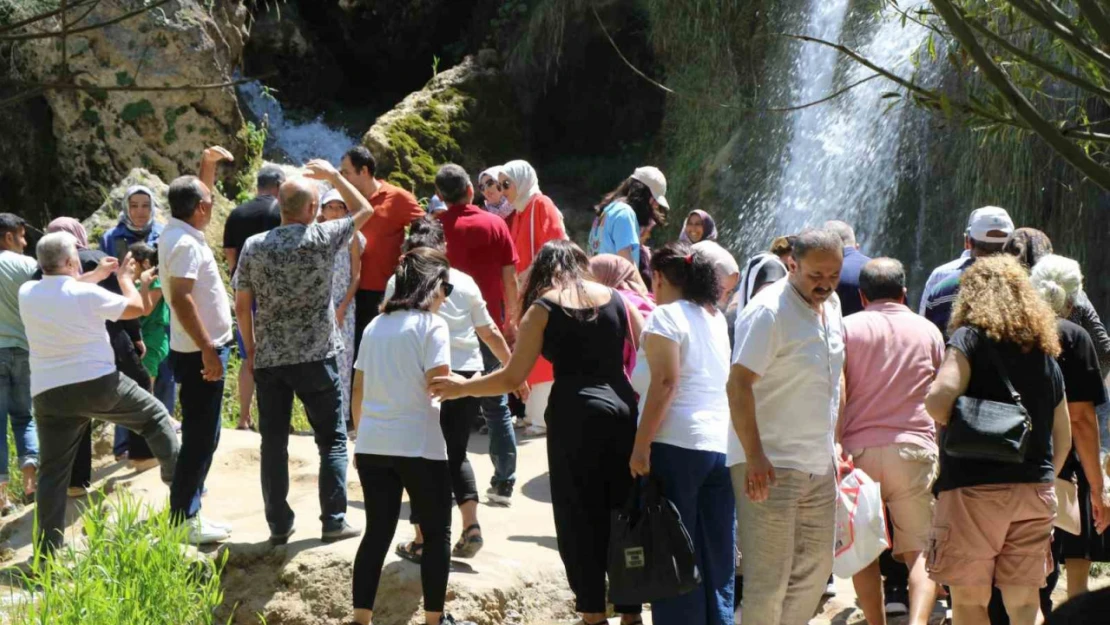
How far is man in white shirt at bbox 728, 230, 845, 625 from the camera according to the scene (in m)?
4.93

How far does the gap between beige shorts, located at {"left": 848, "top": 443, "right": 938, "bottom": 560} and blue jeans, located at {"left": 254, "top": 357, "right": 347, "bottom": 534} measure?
2.54 m

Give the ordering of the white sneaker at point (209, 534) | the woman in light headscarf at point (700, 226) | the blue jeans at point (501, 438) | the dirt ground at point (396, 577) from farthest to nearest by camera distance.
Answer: the woman in light headscarf at point (700, 226), the blue jeans at point (501, 438), the white sneaker at point (209, 534), the dirt ground at point (396, 577)

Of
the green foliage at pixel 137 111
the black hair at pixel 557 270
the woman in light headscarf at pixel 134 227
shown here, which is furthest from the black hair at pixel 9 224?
the green foliage at pixel 137 111

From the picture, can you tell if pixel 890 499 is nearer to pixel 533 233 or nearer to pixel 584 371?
pixel 584 371

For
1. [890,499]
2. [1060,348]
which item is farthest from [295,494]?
[1060,348]

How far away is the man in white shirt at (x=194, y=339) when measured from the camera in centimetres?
654

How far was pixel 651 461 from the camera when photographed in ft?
17.4

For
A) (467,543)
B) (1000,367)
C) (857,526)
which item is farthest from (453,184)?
(1000,367)

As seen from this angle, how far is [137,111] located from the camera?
13.1 m

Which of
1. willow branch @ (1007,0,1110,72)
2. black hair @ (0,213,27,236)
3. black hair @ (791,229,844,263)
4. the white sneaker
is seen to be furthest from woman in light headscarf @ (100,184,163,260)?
willow branch @ (1007,0,1110,72)

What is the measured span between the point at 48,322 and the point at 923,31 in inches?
360

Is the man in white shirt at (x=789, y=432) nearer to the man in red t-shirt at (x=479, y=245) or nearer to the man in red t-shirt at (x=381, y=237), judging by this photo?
the man in red t-shirt at (x=479, y=245)

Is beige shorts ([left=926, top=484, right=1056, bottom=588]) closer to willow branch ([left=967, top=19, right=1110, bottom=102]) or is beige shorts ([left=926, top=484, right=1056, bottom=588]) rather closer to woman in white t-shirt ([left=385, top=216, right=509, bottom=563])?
woman in white t-shirt ([left=385, top=216, right=509, bottom=563])

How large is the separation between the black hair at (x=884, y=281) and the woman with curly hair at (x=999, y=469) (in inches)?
27.2
